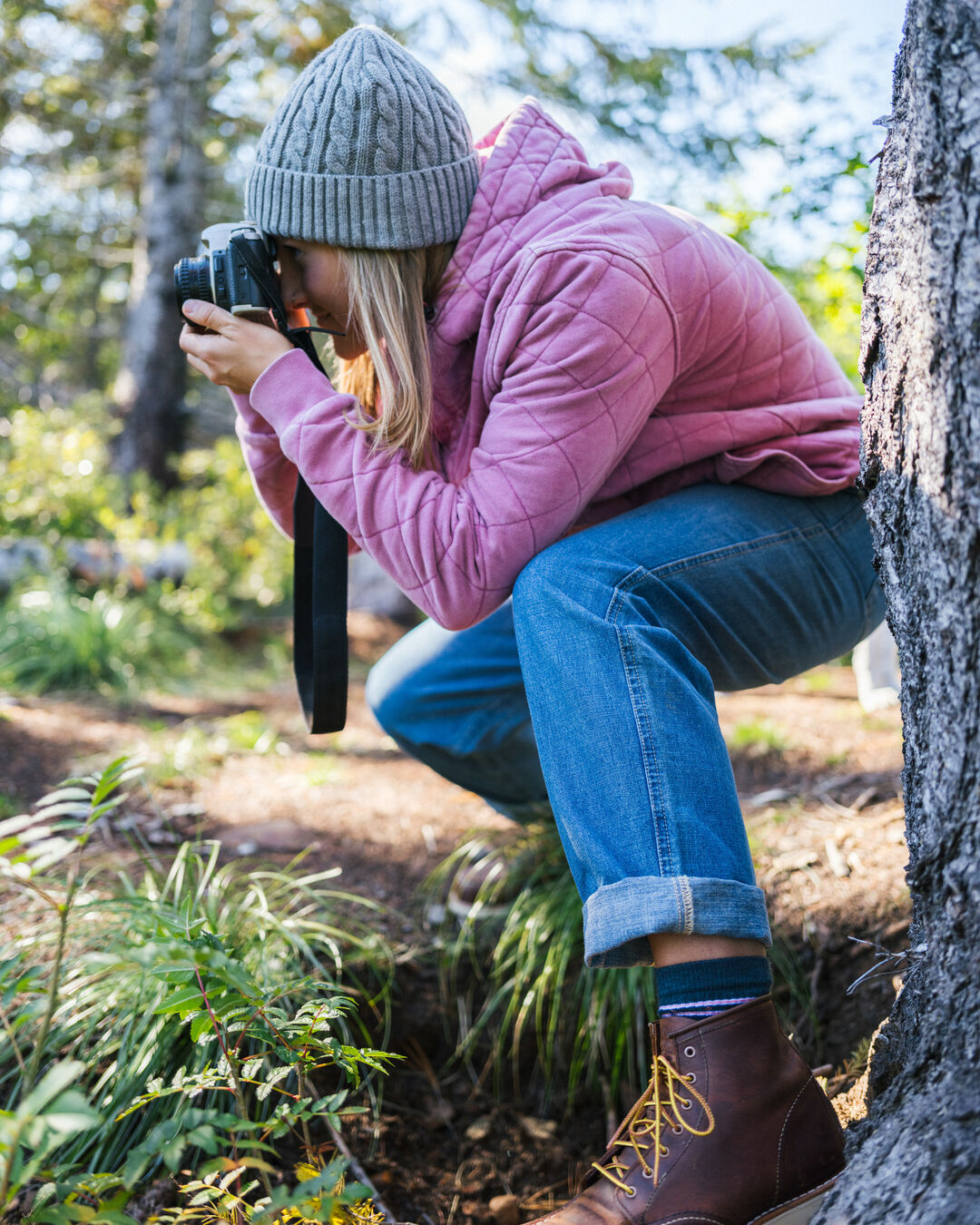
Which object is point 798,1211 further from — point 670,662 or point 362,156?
point 362,156

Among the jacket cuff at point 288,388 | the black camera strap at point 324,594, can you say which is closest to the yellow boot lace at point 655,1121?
the black camera strap at point 324,594

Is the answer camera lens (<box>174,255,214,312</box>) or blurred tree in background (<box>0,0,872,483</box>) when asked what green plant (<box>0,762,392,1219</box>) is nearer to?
camera lens (<box>174,255,214,312</box>)

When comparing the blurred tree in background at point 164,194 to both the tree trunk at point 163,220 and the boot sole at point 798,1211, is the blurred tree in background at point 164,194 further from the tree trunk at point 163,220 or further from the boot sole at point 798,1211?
the boot sole at point 798,1211

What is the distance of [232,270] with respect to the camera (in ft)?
5.08

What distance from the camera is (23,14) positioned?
6867 millimetres

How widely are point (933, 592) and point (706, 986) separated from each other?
1.65 ft

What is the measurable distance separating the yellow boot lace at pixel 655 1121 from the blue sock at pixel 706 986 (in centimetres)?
6

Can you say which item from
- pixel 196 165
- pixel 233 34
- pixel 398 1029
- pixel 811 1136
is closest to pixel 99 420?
pixel 196 165

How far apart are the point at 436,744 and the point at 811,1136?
3.50 ft

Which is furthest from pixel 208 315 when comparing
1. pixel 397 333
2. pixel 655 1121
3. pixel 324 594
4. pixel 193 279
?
pixel 655 1121

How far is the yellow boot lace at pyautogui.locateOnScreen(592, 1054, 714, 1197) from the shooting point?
3.28 ft

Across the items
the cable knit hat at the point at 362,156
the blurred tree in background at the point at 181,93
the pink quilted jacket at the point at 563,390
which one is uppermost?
the blurred tree in background at the point at 181,93

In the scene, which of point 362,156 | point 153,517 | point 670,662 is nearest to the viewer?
point 670,662

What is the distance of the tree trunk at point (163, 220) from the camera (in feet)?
20.7
